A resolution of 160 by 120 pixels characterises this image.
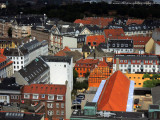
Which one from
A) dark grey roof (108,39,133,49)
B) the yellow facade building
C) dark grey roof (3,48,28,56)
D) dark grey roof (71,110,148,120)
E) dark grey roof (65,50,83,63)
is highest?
dark grey roof (3,48,28,56)

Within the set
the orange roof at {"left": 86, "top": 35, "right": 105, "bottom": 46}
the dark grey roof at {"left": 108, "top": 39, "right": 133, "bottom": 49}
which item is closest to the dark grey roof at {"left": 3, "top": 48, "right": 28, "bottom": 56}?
the dark grey roof at {"left": 108, "top": 39, "right": 133, "bottom": 49}

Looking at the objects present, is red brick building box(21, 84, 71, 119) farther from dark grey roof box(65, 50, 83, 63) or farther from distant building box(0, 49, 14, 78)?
dark grey roof box(65, 50, 83, 63)

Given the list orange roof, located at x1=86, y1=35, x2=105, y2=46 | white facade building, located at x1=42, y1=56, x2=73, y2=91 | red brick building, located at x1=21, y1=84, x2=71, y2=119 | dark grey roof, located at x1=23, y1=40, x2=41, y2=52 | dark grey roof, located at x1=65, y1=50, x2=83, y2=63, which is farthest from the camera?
orange roof, located at x1=86, y1=35, x2=105, y2=46

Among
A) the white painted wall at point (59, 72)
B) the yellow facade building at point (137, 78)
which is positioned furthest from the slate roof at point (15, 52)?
the yellow facade building at point (137, 78)

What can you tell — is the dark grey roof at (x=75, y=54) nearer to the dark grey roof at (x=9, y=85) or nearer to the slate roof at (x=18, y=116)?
the dark grey roof at (x=9, y=85)


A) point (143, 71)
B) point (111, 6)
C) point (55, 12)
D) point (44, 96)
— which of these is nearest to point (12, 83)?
point (44, 96)

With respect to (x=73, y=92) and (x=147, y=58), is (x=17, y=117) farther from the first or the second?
(x=147, y=58)
